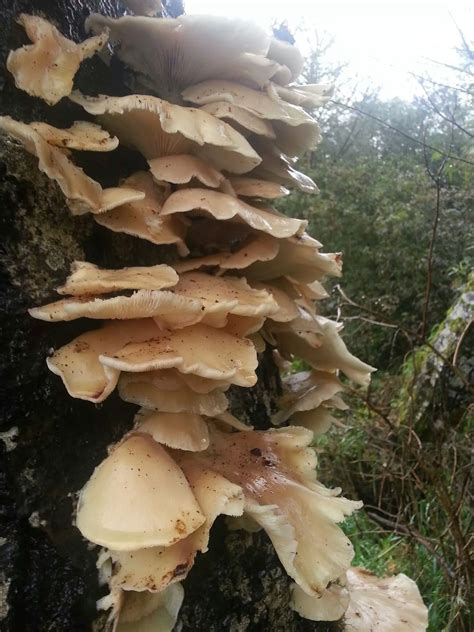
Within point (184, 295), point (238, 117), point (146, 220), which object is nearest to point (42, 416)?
point (184, 295)

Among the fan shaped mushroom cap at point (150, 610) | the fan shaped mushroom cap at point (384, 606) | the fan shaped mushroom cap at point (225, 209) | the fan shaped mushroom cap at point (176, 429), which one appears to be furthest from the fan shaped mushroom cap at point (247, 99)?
the fan shaped mushroom cap at point (384, 606)

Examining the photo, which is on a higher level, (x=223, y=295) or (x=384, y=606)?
(x=223, y=295)

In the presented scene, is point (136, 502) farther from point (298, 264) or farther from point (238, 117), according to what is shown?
point (238, 117)

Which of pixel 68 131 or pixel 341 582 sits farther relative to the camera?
pixel 341 582

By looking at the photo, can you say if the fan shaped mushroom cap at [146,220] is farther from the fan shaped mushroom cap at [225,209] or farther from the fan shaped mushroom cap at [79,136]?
the fan shaped mushroom cap at [79,136]

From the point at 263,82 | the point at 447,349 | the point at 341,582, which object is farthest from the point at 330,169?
the point at 341,582

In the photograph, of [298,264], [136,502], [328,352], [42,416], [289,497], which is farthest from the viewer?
[328,352]

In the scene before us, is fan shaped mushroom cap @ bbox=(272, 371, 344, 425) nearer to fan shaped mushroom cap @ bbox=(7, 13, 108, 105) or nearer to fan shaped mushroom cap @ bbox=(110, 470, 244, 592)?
fan shaped mushroom cap @ bbox=(110, 470, 244, 592)

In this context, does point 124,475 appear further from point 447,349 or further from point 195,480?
point 447,349
